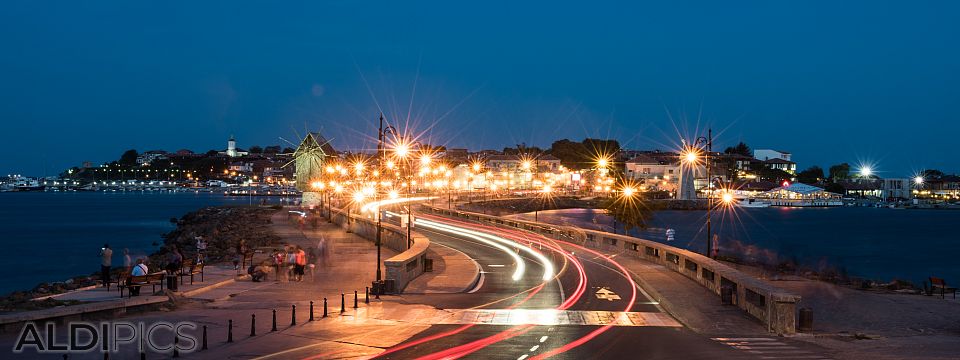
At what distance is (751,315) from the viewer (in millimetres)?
21578

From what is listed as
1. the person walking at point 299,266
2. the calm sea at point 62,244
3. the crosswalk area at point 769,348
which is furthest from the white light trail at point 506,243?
the calm sea at point 62,244

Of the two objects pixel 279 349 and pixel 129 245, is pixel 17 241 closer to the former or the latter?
pixel 129 245

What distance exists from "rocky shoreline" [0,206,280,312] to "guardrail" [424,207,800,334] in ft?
59.7

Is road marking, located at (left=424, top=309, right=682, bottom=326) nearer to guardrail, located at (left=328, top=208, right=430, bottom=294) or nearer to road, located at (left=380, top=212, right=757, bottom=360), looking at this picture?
road, located at (left=380, top=212, right=757, bottom=360)

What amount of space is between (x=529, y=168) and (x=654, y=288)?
154 meters

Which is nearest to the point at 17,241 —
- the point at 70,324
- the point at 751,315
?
the point at 70,324

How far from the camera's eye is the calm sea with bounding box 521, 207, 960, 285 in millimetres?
83500

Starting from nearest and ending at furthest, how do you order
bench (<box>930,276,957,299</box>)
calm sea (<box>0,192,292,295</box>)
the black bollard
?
the black bollard < bench (<box>930,276,957,299</box>) < calm sea (<box>0,192,292,295</box>)

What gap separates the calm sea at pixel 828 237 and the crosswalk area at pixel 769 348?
5424 cm

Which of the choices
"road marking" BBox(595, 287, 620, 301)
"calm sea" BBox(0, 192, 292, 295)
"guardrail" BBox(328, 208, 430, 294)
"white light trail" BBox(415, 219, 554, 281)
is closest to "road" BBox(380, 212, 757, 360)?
"road marking" BBox(595, 287, 620, 301)

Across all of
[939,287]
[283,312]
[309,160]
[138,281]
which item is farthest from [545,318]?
[309,160]

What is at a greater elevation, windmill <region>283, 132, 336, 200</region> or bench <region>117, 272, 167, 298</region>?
windmill <region>283, 132, 336, 200</region>

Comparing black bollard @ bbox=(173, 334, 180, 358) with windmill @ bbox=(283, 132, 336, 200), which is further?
windmill @ bbox=(283, 132, 336, 200)

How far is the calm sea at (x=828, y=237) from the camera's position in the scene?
8350 centimetres
